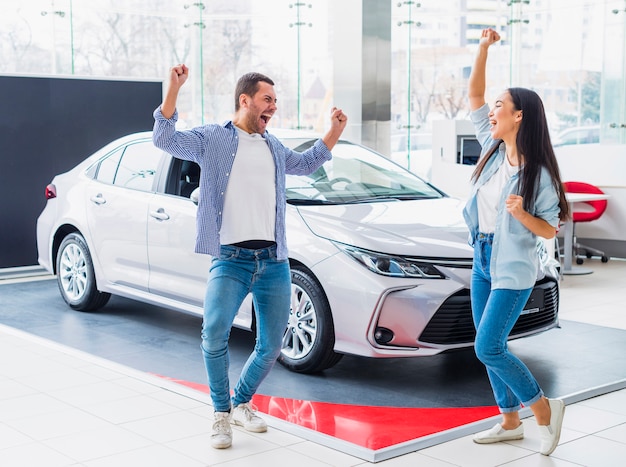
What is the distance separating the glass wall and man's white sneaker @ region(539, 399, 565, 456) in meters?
8.52

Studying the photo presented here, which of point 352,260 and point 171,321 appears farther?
point 171,321

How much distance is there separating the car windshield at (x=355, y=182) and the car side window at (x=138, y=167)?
1.07 m

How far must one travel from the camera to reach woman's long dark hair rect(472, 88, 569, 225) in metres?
3.85

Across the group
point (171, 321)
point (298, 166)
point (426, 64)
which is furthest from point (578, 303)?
point (426, 64)

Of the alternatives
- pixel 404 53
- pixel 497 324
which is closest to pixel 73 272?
pixel 497 324

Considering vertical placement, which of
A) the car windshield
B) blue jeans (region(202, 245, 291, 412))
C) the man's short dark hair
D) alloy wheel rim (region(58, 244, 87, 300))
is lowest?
alloy wheel rim (region(58, 244, 87, 300))

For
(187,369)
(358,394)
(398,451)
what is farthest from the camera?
(187,369)

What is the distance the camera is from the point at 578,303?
7.71 m

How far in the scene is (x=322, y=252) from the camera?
16.6 feet

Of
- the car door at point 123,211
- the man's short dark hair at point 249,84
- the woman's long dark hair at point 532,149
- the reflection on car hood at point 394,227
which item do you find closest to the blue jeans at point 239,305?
the man's short dark hair at point 249,84

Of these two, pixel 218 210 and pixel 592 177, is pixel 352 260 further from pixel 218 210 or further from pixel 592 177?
pixel 592 177

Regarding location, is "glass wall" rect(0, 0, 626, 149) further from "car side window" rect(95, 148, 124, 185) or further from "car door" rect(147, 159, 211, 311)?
"car door" rect(147, 159, 211, 311)

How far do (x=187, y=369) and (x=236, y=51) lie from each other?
8.38 metres

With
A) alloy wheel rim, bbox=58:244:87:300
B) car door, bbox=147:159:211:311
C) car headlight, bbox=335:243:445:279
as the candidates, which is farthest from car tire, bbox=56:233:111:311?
car headlight, bbox=335:243:445:279
